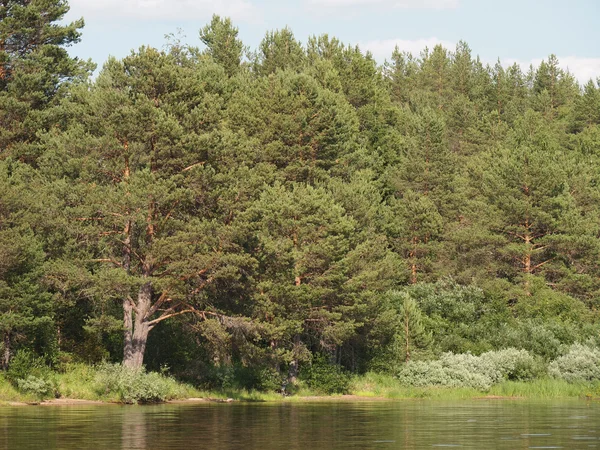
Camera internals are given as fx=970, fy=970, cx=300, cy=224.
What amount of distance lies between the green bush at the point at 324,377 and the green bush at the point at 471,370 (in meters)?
4.44

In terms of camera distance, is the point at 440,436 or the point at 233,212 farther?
the point at 233,212

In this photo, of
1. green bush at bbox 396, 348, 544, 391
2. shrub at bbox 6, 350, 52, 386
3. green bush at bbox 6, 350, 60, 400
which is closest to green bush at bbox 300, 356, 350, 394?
green bush at bbox 396, 348, 544, 391

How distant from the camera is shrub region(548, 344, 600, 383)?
60.8m

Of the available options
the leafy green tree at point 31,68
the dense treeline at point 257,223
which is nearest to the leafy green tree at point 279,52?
the dense treeline at point 257,223

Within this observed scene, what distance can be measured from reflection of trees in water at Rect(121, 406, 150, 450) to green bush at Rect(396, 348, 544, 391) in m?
27.5

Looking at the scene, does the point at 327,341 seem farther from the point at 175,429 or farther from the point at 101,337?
the point at 175,429

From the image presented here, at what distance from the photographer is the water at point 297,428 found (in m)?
23.2

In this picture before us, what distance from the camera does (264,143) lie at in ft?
240

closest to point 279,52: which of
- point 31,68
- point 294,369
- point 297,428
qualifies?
point 31,68

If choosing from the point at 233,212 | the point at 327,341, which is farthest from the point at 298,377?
the point at 233,212

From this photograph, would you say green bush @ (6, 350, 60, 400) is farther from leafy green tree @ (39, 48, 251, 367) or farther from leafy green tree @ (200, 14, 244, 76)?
leafy green tree @ (200, 14, 244, 76)

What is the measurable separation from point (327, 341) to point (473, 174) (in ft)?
130

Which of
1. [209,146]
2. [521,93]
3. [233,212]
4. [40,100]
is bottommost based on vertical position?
[233,212]

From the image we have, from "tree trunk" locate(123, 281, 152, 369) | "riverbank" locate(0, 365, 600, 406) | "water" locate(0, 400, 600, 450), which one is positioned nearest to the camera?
"water" locate(0, 400, 600, 450)
